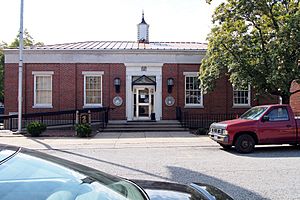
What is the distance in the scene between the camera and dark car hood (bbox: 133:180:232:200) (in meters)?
2.78

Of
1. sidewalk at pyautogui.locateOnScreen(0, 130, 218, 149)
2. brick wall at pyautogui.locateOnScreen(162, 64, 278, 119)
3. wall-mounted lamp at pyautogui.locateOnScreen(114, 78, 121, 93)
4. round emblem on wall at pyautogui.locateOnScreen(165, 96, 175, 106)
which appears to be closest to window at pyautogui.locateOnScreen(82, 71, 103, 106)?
wall-mounted lamp at pyautogui.locateOnScreen(114, 78, 121, 93)

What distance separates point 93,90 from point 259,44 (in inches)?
459

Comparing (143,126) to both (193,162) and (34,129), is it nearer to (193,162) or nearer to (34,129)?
(34,129)

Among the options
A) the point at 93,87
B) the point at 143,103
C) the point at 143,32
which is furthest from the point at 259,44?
the point at 143,32

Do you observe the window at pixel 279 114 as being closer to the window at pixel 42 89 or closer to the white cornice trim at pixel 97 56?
the white cornice trim at pixel 97 56

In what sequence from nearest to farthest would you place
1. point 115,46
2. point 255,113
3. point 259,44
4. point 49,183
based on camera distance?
point 49,183, point 255,113, point 259,44, point 115,46

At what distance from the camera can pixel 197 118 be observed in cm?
2308

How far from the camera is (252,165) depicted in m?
9.77

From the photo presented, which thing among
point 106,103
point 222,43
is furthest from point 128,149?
point 106,103

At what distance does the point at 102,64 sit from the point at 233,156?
46.2 feet

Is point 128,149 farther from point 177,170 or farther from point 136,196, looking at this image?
point 136,196

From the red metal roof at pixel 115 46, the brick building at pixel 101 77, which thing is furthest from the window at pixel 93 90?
the red metal roof at pixel 115 46

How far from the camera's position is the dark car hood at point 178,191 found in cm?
278

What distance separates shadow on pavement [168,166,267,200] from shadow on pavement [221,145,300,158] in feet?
13.1
